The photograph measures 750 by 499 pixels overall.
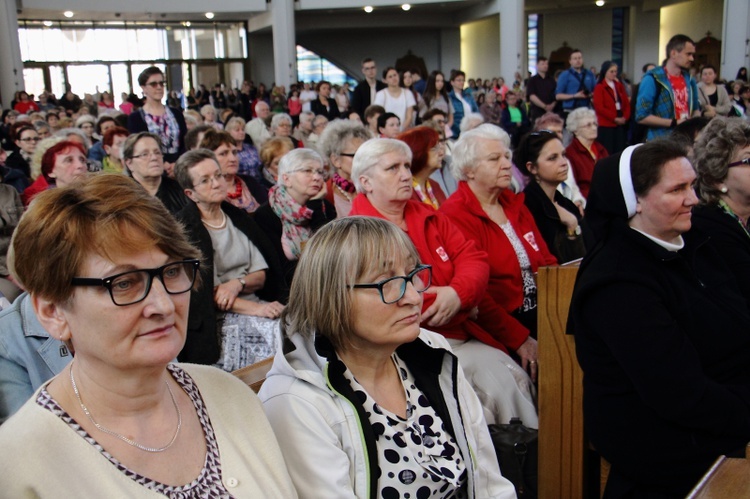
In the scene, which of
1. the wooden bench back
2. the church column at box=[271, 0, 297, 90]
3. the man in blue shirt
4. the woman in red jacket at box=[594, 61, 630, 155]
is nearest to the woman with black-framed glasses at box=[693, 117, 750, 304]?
the wooden bench back

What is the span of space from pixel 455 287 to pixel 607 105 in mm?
6320

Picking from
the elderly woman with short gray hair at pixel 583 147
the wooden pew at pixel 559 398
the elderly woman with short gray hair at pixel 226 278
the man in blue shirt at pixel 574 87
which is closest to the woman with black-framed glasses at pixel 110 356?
the wooden pew at pixel 559 398

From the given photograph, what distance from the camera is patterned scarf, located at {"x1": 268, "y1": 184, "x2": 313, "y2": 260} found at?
380 cm

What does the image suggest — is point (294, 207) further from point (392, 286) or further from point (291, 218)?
point (392, 286)

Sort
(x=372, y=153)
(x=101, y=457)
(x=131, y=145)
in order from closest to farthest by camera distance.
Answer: (x=101, y=457) → (x=372, y=153) → (x=131, y=145)

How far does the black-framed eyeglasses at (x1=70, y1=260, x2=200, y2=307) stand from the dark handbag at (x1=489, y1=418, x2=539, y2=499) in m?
1.45

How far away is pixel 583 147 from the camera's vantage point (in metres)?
5.95

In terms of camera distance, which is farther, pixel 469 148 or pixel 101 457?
pixel 469 148

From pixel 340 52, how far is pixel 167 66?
6.24m

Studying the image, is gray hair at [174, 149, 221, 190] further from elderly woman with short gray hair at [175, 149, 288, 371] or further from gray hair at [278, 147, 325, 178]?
gray hair at [278, 147, 325, 178]

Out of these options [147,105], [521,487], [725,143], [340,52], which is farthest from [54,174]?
[340,52]

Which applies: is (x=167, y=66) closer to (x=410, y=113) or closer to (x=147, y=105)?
(x=410, y=113)

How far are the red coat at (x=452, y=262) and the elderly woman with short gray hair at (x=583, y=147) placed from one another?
2.84 metres

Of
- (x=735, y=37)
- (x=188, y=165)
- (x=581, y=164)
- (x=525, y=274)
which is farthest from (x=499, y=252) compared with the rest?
(x=735, y=37)
